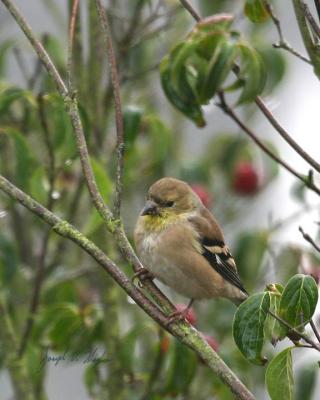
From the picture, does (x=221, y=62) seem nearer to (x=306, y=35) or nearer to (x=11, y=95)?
(x=306, y=35)

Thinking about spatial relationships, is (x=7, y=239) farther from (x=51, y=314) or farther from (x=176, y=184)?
(x=176, y=184)

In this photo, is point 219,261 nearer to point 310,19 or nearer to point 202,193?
point 202,193

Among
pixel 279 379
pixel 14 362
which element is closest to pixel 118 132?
pixel 279 379

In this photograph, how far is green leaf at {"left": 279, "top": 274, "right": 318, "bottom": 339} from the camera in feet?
8.11

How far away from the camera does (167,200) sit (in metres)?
4.09

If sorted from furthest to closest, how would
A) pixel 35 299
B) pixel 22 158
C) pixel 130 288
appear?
1. pixel 35 299
2. pixel 22 158
3. pixel 130 288

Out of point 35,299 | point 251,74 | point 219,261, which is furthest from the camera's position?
point 35,299

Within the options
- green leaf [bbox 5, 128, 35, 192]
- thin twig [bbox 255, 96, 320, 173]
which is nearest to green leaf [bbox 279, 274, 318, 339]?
thin twig [bbox 255, 96, 320, 173]

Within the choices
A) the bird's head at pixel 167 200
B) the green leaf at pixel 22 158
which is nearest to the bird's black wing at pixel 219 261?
the bird's head at pixel 167 200

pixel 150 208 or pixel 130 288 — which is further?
pixel 150 208

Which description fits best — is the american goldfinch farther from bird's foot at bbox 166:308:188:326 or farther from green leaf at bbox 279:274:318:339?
green leaf at bbox 279:274:318:339

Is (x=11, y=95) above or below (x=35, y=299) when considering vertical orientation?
above

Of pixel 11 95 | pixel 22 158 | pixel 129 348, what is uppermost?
pixel 11 95

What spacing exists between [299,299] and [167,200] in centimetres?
166
